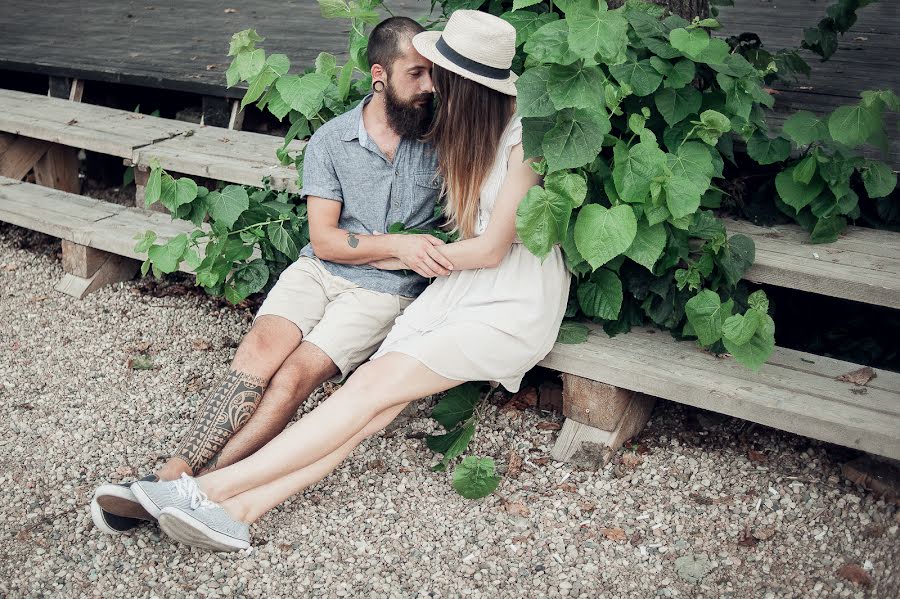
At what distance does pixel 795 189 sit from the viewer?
2859 mm

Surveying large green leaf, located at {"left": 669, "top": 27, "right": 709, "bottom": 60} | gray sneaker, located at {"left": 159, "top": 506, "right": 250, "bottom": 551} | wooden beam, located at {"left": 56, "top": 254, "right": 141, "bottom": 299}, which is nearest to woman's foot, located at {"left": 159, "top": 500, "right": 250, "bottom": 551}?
gray sneaker, located at {"left": 159, "top": 506, "right": 250, "bottom": 551}

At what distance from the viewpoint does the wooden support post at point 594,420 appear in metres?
2.78

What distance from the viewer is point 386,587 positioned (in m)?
2.41

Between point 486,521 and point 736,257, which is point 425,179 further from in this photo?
point 486,521

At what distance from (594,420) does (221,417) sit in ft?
3.77

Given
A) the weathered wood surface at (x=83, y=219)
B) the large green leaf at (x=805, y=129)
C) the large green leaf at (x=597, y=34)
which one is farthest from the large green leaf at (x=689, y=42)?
the weathered wood surface at (x=83, y=219)

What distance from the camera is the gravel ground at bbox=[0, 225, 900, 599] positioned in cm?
240

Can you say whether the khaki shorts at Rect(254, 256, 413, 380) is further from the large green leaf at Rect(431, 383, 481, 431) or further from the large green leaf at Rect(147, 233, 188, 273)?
the large green leaf at Rect(147, 233, 188, 273)

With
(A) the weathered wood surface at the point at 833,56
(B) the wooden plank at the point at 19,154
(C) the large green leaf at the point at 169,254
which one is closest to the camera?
(C) the large green leaf at the point at 169,254

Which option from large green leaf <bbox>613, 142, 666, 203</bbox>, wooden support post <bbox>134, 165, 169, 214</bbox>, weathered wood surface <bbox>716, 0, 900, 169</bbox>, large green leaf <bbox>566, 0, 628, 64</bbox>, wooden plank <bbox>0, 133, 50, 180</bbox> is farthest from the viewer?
wooden plank <bbox>0, 133, 50, 180</bbox>

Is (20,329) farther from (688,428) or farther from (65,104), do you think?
(688,428)

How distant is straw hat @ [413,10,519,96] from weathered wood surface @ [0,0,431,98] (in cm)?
217

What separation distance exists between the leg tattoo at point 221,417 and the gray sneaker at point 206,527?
23 centimetres

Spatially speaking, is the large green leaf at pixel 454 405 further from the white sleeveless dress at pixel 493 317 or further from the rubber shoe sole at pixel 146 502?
the rubber shoe sole at pixel 146 502
